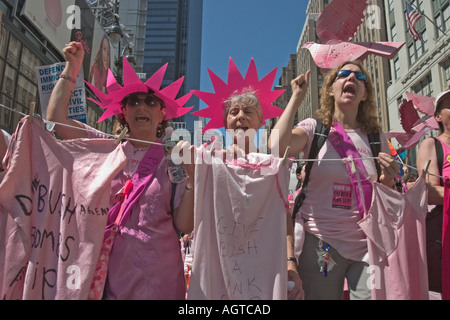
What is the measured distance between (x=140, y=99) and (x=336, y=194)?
146cm

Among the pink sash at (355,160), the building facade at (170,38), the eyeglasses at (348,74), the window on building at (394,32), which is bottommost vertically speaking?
the pink sash at (355,160)

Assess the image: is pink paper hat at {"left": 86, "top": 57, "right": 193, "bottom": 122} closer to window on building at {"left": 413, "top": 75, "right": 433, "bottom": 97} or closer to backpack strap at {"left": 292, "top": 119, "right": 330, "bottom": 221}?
backpack strap at {"left": 292, "top": 119, "right": 330, "bottom": 221}

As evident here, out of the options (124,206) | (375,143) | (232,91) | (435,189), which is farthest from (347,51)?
(124,206)

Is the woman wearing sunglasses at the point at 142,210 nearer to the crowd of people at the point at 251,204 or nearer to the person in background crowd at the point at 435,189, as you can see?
the crowd of people at the point at 251,204

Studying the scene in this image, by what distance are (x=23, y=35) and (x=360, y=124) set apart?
18946mm

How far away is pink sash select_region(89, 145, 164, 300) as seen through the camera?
6.15ft

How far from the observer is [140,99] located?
2457 millimetres

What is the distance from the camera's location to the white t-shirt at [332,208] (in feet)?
6.80

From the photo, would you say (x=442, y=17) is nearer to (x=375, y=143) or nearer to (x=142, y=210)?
(x=375, y=143)

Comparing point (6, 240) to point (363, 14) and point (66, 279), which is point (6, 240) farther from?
point (363, 14)

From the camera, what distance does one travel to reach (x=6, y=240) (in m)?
1.83

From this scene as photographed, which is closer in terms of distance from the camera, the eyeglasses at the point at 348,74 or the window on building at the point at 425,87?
the eyeglasses at the point at 348,74

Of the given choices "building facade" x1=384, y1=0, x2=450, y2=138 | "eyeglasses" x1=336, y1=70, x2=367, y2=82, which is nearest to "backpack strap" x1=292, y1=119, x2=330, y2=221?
"eyeglasses" x1=336, y1=70, x2=367, y2=82

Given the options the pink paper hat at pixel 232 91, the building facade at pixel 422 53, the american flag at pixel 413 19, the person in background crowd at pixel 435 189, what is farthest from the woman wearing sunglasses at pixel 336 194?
the building facade at pixel 422 53
